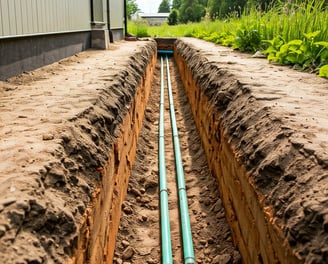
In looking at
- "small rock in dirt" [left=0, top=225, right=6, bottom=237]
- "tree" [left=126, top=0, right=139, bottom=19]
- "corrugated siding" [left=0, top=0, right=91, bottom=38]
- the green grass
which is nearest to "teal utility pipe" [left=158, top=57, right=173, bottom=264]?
"small rock in dirt" [left=0, top=225, right=6, bottom=237]

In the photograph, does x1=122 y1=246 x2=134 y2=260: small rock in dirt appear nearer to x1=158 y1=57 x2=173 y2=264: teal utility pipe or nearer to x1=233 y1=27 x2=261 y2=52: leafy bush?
x1=158 y1=57 x2=173 y2=264: teal utility pipe

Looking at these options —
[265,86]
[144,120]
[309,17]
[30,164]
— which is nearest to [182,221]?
[265,86]

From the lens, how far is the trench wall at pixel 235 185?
83.5 inches

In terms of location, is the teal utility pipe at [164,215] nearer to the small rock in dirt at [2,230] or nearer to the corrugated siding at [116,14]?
the small rock in dirt at [2,230]

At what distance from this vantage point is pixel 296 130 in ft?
8.07

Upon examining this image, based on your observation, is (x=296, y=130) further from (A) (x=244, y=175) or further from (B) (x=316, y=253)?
(B) (x=316, y=253)

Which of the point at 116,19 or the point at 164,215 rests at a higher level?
the point at 116,19

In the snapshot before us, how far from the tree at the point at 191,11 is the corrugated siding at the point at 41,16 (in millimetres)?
35834

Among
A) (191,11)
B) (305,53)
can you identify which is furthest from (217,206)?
(191,11)

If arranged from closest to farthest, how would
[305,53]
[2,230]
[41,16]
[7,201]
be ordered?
1. [2,230]
2. [7,201]
3. [305,53]
4. [41,16]

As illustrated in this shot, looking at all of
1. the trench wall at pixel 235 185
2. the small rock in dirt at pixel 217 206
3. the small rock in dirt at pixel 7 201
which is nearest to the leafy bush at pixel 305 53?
the trench wall at pixel 235 185

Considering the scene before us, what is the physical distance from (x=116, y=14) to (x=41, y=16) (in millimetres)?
8571

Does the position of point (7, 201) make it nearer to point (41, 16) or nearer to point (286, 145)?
point (286, 145)

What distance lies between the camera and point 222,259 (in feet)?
10.2
